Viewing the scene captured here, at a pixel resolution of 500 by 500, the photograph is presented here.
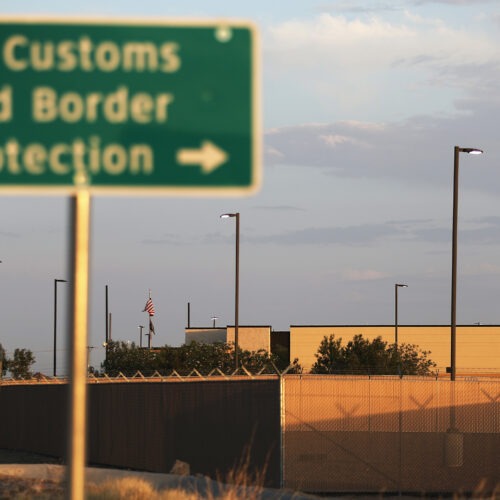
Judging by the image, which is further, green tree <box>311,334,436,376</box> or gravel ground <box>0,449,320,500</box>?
Result: green tree <box>311,334,436,376</box>

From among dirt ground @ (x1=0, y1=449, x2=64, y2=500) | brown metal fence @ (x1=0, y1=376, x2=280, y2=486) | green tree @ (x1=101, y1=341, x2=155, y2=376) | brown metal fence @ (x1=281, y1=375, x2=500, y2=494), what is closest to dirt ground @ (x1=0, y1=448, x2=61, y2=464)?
brown metal fence @ (x1=0, y1=376, x2=280, y2=486)

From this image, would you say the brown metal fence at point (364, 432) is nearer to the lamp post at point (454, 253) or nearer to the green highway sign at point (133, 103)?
the lamp post at point (454, 253)

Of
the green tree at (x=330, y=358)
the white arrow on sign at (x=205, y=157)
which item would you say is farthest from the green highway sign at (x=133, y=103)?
the green tree at (x=330, y=358)

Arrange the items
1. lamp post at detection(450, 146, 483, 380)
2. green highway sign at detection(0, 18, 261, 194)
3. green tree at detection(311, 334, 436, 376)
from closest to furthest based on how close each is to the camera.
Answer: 1. green highway sign at detection(0, 18, 261, 194)
2. lamp post at detection(450, 146, 483, 380)
3. green tree at detection(311, 334, 436, 376)

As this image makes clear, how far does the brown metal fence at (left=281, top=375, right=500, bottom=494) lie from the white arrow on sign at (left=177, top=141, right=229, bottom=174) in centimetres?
2204

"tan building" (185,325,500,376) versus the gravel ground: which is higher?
the gravel ground

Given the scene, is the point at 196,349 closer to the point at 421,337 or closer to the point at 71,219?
the point at 421,337

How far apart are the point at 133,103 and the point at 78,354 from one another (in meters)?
1.14

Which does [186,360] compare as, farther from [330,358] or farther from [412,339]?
[412,339]

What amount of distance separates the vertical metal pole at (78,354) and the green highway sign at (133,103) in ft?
1.08

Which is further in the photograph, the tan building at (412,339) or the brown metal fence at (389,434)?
the tan building at (412,339)

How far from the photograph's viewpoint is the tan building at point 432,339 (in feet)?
295

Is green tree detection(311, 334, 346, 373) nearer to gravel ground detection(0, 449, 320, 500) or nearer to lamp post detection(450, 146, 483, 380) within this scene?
lamp post detection(450, 146, 483, 380)

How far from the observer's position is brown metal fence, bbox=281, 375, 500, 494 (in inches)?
1034
